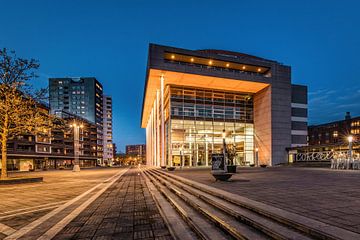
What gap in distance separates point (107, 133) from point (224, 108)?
5026 inches

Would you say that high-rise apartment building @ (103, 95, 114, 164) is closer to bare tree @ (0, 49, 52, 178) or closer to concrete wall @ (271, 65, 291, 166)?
concrete wall @ (271, 65, 291, 166)

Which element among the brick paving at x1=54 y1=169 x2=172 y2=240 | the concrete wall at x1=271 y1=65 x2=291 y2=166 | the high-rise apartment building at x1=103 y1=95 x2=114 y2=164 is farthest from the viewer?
the high-rise apartment building at x1=103 y1=95 x2=114 y2=164

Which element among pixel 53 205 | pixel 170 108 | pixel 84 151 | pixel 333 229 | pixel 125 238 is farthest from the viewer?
pixel 84 151

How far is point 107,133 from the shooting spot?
158m

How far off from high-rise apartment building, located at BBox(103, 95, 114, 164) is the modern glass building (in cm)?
11164

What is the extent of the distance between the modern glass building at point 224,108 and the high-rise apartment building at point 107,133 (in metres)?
112

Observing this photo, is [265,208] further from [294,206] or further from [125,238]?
[125,238]

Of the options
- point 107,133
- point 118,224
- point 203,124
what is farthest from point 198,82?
point 107,133

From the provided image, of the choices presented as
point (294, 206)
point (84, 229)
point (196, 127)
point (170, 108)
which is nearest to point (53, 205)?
point (84, 229)

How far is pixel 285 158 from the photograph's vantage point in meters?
43.9

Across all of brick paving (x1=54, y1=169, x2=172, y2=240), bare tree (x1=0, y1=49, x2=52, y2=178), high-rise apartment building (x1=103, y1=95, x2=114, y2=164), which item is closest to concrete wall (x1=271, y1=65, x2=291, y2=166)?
bare tree (x1=0, y1=49, x2=52, y2=178)

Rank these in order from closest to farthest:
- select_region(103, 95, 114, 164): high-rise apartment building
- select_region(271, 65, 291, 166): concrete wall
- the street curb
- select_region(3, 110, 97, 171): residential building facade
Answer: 1. the street curb
2. select_region(271, 65, 291, 166): concrete wall
3. select_region(3, 110, 97, 171): residential building facade
4. select_region(103, 95, 114, 164): high-rise apartment building

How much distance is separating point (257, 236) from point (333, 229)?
1.36m

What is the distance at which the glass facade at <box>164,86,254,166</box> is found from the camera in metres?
41.6
